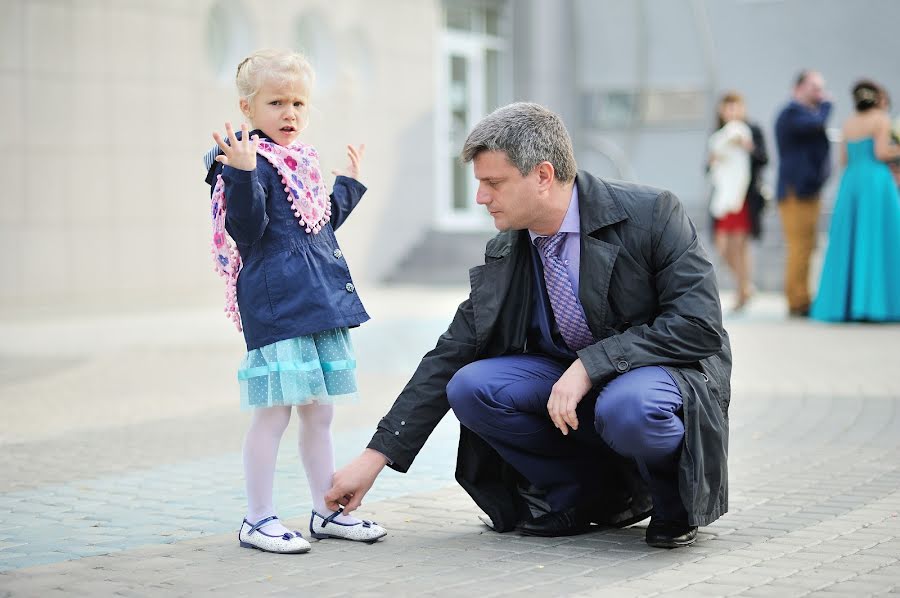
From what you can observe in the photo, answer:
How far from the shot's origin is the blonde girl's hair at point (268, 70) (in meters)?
4.38

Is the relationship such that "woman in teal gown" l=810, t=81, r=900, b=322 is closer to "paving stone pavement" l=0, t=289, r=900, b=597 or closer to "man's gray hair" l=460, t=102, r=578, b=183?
"paving stone pavement" l=0, t=289, r=900, b=597

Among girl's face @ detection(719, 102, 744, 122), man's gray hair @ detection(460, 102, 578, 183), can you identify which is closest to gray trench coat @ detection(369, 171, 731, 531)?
man's gray hair @ detection(460, 102, 578, 183)

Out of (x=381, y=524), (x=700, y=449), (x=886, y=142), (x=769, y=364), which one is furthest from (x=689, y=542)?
(x=886, y=142)

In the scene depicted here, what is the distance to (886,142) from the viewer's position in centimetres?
1225

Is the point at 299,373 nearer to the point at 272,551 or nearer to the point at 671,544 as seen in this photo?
the point at 272,551

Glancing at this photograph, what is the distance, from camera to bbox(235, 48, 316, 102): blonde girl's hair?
438 cm

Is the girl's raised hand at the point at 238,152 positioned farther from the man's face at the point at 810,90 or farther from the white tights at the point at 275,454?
the man's face at the point at 810,90

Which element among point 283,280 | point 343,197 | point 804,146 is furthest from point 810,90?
point 283,280

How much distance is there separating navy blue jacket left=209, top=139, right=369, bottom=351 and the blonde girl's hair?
22cm

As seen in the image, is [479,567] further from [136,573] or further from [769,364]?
[769,364]

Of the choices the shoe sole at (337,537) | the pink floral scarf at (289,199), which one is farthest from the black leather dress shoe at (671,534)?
the pink floral scarf at (289,199)

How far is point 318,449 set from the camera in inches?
179

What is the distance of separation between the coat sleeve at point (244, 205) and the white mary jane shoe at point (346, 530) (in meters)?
Answer: 0.90

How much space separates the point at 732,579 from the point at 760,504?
46.1 inches
